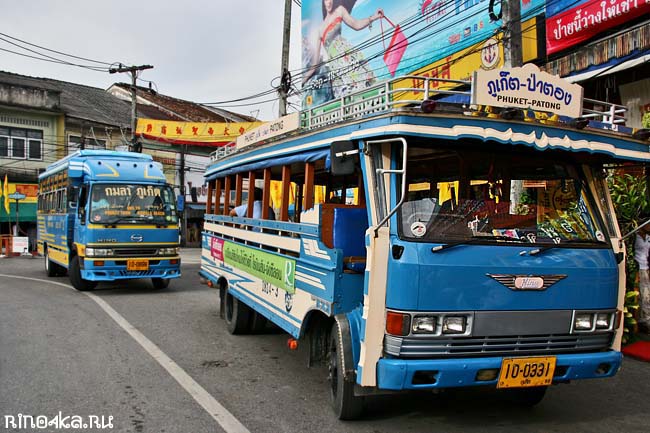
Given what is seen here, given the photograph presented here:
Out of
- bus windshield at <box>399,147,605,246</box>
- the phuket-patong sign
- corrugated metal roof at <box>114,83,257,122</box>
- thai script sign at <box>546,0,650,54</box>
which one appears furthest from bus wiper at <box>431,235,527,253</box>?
corrugated metal roof at <box>114,83,257,122</box>

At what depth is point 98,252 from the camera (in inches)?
466

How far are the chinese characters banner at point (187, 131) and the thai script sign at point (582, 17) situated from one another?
20333 millimetres

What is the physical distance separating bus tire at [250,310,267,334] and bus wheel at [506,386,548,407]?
150 inches

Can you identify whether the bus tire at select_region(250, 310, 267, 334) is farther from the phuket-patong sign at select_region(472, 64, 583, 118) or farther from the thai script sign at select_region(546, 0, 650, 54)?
the thai script sign at select_region(546, 0, 650, 54)

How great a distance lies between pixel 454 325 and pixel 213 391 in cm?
262

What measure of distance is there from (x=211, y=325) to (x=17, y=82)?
28.8 meters

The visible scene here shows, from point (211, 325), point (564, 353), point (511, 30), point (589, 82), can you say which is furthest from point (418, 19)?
point (564, 353)

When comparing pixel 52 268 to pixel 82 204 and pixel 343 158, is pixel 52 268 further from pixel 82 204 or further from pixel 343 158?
pixel 343 158

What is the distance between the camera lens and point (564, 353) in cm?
438

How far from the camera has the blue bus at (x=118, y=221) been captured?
39.0 feet

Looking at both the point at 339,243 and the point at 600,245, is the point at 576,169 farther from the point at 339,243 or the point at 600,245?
the point at 339,243

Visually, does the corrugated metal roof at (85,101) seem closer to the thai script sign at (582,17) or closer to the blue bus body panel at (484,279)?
the thai script sign at (582,17)

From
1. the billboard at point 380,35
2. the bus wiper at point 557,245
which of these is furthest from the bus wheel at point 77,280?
the bus wiper at point 557,245

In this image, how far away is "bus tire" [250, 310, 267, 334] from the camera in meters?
8.20
